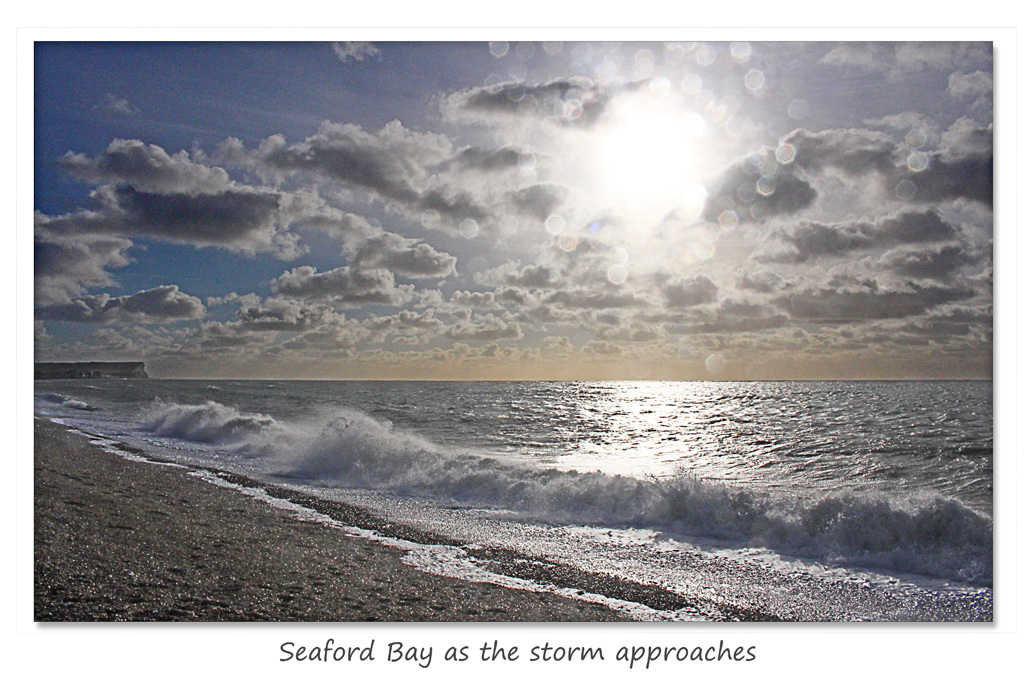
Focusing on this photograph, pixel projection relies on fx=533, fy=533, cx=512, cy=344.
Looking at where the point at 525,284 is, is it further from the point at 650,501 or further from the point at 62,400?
the point at 62,400

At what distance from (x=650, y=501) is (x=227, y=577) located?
4.49 metres

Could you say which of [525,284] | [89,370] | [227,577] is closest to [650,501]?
[525,284]

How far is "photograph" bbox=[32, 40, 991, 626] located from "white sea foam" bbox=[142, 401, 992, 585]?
4cm

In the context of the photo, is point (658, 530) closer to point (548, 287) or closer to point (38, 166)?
point (548, 287)

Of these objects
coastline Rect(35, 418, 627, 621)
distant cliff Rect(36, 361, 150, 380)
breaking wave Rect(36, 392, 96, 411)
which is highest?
distant cliff Rect(36, 361, 150, 380)

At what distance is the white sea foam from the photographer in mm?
4996

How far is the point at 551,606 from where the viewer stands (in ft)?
13.6

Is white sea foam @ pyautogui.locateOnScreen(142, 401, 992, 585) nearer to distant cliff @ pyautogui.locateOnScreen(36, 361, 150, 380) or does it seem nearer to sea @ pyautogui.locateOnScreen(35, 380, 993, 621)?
sea @ pyautogui.locateOnScreen(35, 380, 993, 621)

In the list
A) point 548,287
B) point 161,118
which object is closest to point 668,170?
point 548,287

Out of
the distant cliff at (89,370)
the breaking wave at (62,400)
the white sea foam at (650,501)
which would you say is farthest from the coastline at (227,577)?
the white sea foam at (650,501)

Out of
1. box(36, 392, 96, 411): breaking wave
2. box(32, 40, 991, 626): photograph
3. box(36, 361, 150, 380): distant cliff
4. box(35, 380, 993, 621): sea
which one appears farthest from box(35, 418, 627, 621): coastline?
box(36, 361, 150, 380): distant cliff
